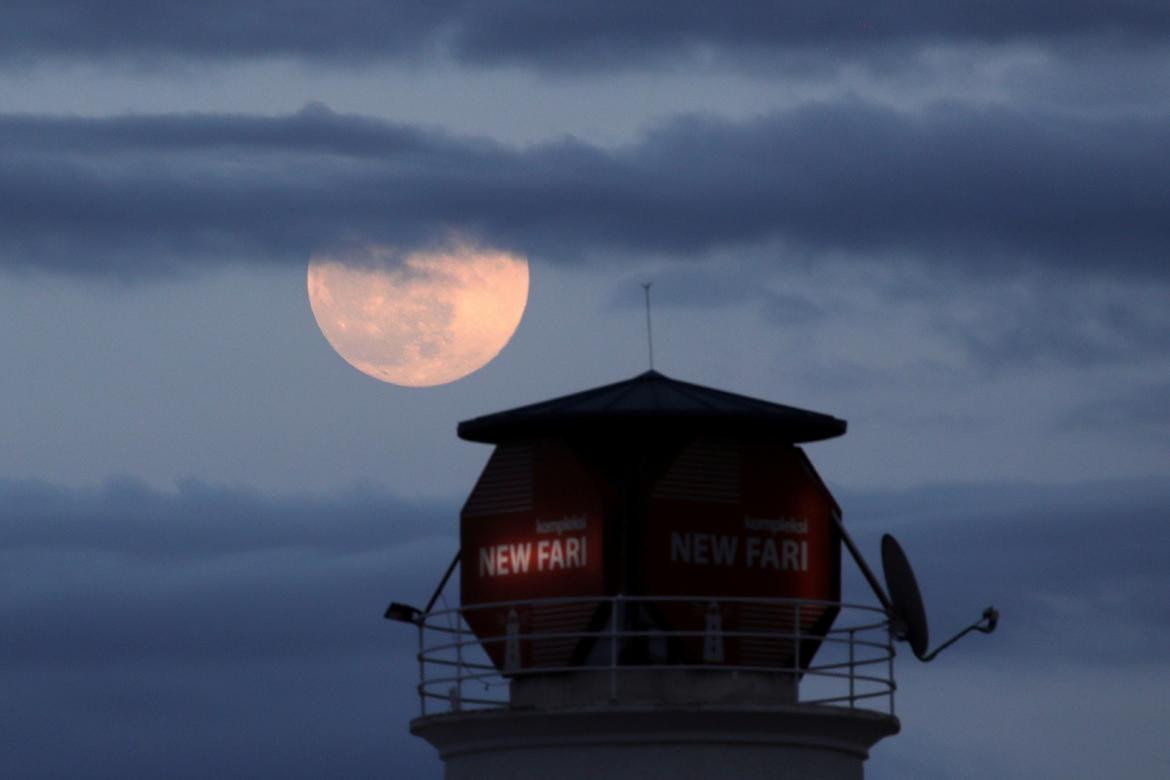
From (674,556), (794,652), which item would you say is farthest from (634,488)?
(794,652)

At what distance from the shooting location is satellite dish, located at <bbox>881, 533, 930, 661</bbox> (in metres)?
34.9

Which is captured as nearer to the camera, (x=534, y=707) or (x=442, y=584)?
(x=534, y=707)

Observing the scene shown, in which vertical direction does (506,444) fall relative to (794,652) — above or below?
above

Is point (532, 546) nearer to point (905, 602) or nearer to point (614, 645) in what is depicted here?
point (614, 645)

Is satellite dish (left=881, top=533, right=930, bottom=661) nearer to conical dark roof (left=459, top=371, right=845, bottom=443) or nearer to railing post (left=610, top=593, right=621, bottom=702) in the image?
conical dark roof (left=459, top=371, right=845, bottom=443)

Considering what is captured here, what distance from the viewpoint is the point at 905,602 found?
1383 inches

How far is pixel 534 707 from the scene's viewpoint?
33.2 metres

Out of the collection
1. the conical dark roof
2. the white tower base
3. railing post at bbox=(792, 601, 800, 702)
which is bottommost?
the white tower base

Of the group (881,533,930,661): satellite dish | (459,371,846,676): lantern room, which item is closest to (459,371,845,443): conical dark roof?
(459,371,846,676): lantern room

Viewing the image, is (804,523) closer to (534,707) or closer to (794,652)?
(794,652)

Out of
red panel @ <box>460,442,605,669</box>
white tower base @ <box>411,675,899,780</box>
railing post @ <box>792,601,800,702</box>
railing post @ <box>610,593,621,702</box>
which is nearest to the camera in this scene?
railing post @ <box>610,593,621,702</box>

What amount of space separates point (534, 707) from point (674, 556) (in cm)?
274

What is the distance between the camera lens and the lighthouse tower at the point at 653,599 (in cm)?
3300

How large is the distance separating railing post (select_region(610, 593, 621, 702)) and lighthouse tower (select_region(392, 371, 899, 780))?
30mm
